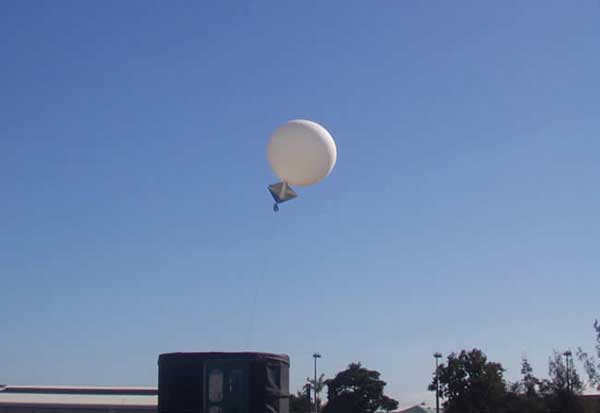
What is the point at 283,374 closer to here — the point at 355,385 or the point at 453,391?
the point at 453,391

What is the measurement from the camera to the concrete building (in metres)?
34.3

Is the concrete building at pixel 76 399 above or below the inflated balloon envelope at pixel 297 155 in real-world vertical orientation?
below

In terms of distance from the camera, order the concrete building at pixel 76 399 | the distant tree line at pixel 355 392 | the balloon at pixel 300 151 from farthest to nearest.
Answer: the distant tree line at pixel 355 392 < the concrete building at pixel 76 399 < the balloon at pixel 300 151

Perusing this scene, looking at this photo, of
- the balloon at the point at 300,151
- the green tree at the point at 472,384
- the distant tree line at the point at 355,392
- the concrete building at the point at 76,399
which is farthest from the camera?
the distant tree line at the point at 355,392

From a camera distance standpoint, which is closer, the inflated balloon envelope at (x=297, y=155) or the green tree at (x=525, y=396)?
the inflated balloon envelope at (x=297, y=155)

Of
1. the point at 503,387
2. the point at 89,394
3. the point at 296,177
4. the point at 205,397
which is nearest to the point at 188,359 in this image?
the point at 205,397

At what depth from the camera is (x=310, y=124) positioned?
12312 mm

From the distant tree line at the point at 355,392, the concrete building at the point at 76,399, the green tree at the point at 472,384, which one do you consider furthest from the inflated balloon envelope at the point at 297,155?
the distant tree line at the point at 355,392

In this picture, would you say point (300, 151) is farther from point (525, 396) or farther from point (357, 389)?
point (357, 389)

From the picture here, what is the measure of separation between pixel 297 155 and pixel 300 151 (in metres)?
0.08

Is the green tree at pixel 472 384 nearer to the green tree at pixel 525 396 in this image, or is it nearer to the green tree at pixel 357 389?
the green tree at pixel 525 396

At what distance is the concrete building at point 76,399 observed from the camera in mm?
34281

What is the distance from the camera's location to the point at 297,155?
39.9ft

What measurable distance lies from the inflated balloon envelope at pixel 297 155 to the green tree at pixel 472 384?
36.5 metres
